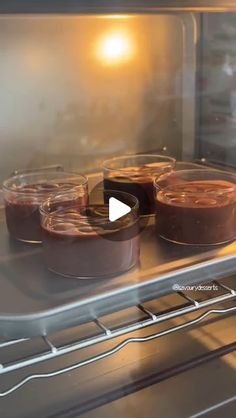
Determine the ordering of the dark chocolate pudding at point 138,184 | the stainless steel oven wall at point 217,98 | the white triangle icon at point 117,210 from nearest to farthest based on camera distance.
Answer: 1. the white triangle icon at point 117,210
2. the dark chocolate pudding at point 138,184
3. the stainless steel oven wall at point 217,98

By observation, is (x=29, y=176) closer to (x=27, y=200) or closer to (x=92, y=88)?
(x=27, y=200)

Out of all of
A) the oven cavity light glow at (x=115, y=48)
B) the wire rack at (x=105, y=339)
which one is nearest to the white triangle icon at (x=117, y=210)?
the wire rack at (x=105, y=339)

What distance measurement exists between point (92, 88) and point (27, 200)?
0.25m

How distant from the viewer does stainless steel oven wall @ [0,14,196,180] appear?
80cm

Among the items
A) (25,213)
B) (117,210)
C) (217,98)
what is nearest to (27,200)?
(25,213)

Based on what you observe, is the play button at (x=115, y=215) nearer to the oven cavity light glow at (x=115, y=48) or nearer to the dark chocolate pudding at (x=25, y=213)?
the dark chocolate pudding at (x=25, y=213)

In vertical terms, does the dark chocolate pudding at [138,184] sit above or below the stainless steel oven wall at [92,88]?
below

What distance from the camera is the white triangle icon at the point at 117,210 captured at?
65 centimetres

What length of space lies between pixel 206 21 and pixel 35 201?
43cm

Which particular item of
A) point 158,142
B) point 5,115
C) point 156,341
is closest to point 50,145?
point 5,115

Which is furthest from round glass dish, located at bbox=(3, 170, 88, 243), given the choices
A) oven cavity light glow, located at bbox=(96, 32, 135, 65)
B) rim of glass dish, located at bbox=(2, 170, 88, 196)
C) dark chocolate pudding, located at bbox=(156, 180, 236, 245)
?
oven cavity light glow, located at bbox=(96, 32, 135, 65)

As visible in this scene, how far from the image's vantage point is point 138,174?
0.81 metres

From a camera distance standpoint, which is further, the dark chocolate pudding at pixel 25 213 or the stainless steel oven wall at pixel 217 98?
the stainless steel oven wall at pixel 217 98

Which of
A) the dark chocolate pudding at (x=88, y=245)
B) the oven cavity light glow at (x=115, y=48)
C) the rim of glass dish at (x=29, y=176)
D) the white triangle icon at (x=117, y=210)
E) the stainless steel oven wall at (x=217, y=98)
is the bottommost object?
the dark chocolate pudding at (x=88, y=245)
